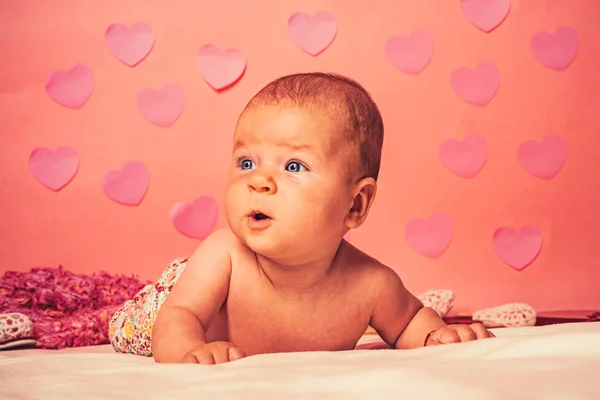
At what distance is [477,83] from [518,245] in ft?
1.90

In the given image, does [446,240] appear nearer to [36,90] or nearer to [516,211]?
[516,211]

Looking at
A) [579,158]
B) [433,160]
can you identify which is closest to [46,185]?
[433,160]

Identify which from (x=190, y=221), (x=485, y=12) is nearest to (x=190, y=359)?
(x=190, y=221)

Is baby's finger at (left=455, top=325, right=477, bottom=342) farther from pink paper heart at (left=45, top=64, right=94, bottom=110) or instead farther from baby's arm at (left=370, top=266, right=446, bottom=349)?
pink paper heart at (left=45, top=64, right=94, bottom=110)

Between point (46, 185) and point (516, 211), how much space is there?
5.17ft

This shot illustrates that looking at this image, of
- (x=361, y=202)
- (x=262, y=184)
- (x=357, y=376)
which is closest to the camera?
(x=357, y=376)

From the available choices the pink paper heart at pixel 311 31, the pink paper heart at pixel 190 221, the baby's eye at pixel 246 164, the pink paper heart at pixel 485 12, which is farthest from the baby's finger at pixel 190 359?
the pink paper heart at pixel 485 12

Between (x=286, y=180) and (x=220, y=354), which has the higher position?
(x=286, y=180)

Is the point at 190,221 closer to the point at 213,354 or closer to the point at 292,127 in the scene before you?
the point at 292,127

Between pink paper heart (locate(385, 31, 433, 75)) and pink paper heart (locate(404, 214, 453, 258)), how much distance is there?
51 cm

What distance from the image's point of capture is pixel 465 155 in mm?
2355

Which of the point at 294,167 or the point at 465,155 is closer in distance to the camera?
the point at 294,167

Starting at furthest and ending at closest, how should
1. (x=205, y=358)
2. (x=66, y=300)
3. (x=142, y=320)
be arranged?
(x=66, y=300), (x=142, y=320), (x=205, y=358)

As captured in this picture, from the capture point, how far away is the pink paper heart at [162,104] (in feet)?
7.38
